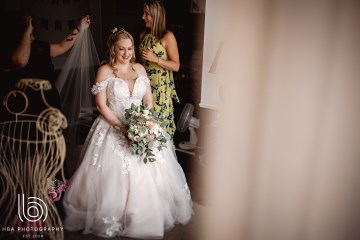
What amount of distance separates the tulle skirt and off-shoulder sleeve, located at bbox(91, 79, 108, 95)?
0.60 feet

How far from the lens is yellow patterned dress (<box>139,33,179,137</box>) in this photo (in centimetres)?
188

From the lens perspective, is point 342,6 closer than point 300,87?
Yes

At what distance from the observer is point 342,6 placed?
3.35 feet

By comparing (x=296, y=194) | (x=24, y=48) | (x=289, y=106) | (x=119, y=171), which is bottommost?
(x=119, y=171)

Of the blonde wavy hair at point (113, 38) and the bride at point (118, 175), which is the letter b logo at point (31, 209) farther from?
the blonde wavy hair at point (113, 38)

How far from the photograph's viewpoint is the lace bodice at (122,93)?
1874 millimetres

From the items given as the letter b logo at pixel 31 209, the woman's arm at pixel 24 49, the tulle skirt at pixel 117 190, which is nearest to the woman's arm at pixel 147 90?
the tulle skirt at pixel 117 190

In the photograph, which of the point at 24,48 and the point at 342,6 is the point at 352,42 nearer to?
the point at 342,6

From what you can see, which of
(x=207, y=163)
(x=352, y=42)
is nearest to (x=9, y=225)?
(x=207, y=163)

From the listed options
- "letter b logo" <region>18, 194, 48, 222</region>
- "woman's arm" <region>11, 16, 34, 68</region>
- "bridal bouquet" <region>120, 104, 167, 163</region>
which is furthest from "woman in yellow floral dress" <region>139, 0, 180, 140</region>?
"letter b logo" <region>18, 194, 48, 222</region>

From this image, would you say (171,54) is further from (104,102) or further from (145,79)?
(104,102)

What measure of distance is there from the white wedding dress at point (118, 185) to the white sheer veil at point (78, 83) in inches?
3.2

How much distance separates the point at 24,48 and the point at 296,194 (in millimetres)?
1108

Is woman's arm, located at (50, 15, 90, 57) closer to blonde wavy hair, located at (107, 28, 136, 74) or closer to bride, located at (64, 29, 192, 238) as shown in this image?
blonde wavy hair, located at (107, 28, 136, 74)
